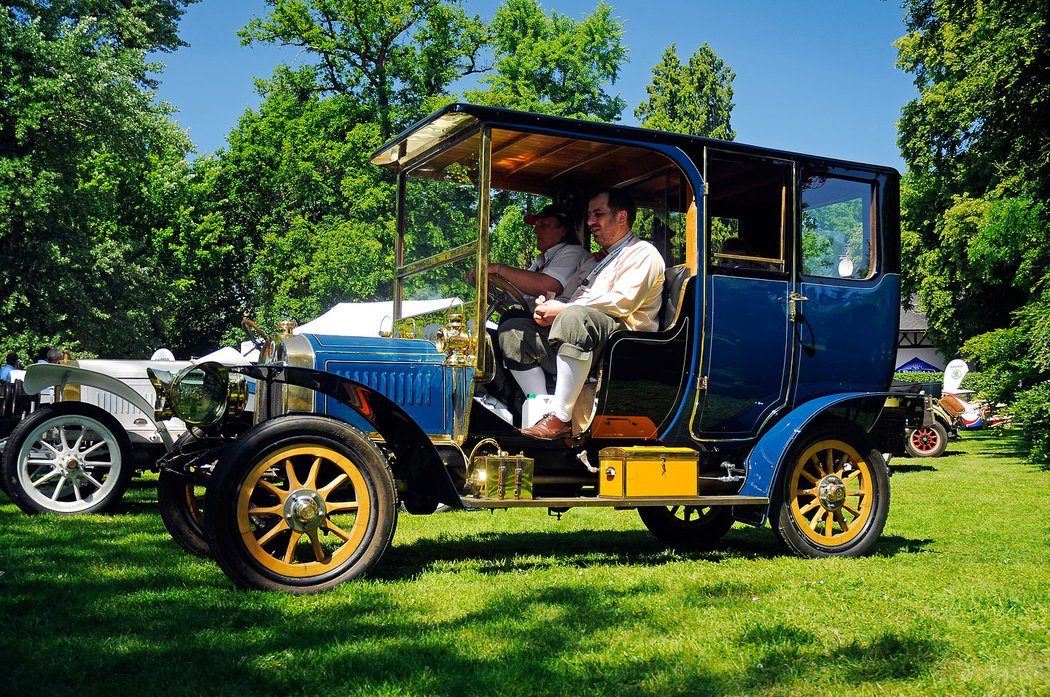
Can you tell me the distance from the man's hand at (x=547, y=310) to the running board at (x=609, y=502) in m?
1.12

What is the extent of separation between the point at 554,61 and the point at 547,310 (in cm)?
2985

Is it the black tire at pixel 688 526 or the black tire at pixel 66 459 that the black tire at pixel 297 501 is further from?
the black tire at pixel 66 459

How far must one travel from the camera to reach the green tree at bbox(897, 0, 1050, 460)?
14.2 m

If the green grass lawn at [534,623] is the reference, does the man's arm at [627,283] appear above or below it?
above

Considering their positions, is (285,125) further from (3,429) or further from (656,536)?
(656,536)

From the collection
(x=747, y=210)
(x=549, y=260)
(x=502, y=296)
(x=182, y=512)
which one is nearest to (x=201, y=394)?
(x=182, y=512)

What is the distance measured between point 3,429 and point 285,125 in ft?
86.4

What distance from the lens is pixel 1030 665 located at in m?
4.03

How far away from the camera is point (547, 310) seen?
6.39 metres

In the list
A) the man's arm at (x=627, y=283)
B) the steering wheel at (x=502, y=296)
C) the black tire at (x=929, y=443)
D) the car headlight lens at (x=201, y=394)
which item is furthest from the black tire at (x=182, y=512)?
the black tire at (x=929, y=443)

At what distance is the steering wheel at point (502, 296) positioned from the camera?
21.3 ft

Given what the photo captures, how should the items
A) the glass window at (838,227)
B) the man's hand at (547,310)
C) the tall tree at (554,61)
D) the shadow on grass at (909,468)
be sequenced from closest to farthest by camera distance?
1. the man's hand at (547,310)
2. the glass window at (838,227)
3. the shadow on grass at (909,468)
4. the tall tree at (554,61)

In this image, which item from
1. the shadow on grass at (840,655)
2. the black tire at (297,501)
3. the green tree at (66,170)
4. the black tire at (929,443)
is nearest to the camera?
the shadow on grass at (840,655)

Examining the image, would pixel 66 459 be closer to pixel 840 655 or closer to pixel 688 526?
pixel 688 526
